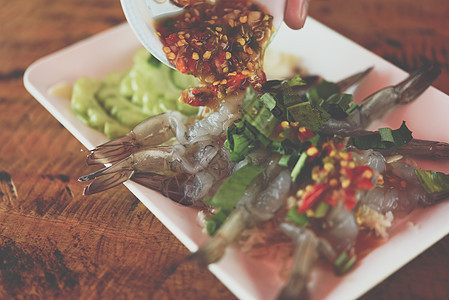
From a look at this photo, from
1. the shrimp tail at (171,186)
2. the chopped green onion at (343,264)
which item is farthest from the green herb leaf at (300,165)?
the shrimp tail at (171,186)

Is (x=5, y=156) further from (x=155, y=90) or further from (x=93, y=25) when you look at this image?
(x=93, y=25)

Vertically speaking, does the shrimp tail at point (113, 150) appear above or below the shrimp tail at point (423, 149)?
below

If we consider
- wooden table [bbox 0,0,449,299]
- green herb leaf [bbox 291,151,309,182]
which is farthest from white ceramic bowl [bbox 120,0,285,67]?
green herb leaf [bbox 291,151,309,182]

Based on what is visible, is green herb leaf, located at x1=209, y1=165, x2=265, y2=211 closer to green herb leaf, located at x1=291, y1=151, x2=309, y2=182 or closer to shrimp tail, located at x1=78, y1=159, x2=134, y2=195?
green herb leaf, located at x1=291, y1=151, x2=309, y2=182

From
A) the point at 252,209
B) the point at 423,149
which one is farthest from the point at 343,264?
the point at 423,149

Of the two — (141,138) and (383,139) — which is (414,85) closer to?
(383,139)

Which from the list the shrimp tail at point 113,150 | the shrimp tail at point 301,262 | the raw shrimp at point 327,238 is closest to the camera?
the shrimp tail at point 301,262

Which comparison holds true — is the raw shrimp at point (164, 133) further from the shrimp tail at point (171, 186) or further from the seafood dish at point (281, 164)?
the shrimp tail at point (171, 186)
